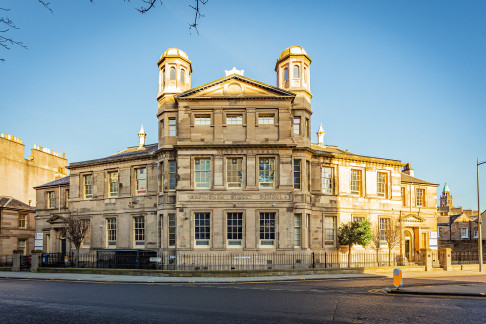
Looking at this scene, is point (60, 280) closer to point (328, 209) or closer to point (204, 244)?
point (204, 244)

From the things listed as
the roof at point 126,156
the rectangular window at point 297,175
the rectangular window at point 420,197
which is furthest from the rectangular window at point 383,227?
the roof at point 126,156

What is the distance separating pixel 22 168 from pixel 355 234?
39.6m

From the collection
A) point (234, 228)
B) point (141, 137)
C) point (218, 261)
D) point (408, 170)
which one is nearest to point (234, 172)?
point (234, 228)

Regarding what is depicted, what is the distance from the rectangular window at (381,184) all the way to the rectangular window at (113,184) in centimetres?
2228

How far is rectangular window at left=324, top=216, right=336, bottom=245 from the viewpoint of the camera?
33656 mm

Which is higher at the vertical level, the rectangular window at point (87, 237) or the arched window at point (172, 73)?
the arched window at point (172, 73)

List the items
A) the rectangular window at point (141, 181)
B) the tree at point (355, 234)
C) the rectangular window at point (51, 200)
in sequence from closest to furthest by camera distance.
→ the tree at point (355, 234) → the rectangular window at point (141, 181) → the rectangular window at point (51, 200)

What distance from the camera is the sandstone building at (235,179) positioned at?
95.4ft

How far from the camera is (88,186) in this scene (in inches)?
1490

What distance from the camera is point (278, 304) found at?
13312mm

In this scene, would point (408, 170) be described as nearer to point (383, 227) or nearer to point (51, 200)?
point (383, 227)

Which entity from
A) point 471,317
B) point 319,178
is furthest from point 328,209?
point 471,317

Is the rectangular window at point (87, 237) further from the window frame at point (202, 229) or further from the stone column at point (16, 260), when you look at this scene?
the window frame at point (202, 229)

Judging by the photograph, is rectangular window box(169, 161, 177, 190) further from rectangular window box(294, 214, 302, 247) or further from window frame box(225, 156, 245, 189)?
rectangular window box(294, 214, 302, 247)
